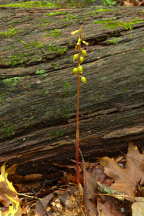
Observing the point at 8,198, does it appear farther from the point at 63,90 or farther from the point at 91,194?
the point at 63,90

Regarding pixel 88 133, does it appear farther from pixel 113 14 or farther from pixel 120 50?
pixel 113 14

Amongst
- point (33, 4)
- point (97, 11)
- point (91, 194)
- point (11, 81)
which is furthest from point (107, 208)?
point (33, 4)

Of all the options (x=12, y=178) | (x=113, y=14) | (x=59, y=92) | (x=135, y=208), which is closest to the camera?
(x=135, y=208)

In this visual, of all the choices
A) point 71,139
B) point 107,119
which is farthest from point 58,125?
point 107,119

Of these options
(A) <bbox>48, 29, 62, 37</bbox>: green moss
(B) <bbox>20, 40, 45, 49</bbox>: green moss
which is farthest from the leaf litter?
(A) <bbox>48, 29, 62, 37</bbox>: green moss

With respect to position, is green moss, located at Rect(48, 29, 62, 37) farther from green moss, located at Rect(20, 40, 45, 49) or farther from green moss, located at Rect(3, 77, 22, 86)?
green moss, located at Rect(3, 77, 22, 86)

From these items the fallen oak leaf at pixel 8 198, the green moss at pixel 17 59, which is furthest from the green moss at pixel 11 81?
the fallen oak leaf at pixel 8 198
